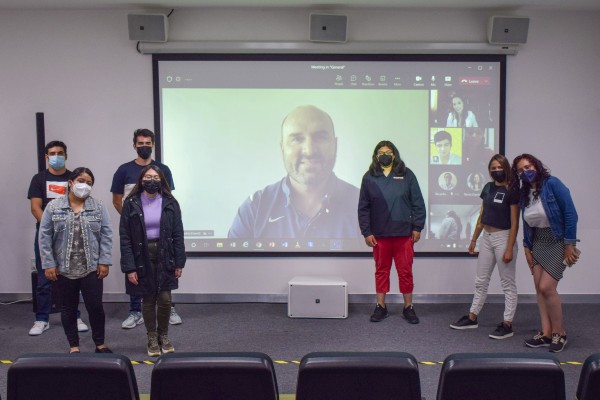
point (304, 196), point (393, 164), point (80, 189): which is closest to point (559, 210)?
point (393, 164)

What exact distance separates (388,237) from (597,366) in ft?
11.3

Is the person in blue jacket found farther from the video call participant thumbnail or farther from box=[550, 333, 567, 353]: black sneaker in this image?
box=[550, 333, 567, 353]: black sneaker

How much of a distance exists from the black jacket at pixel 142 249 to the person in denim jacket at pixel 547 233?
8.12 feet

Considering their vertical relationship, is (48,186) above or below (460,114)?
below

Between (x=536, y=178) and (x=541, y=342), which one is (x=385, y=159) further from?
(x=541, y=342)

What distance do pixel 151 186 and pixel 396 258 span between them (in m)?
2.20

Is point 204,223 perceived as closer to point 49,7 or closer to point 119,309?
point 119,309

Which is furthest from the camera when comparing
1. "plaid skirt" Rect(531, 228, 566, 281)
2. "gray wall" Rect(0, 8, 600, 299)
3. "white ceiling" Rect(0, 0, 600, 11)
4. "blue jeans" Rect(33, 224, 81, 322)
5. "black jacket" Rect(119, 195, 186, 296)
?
"gray wall" Rect(0, 8, 600, 299)

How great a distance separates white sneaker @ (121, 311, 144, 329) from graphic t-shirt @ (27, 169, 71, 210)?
1144mm

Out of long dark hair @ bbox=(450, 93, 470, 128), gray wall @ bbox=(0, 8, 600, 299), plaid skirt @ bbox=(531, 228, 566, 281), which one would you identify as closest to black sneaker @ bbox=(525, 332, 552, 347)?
plaid skirt @ bbox=(531, 228, 566, 281)

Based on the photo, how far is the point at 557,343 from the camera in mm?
4273

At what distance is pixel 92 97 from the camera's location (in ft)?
18.7

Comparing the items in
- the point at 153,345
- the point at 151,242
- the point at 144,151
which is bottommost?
the point at 153,345

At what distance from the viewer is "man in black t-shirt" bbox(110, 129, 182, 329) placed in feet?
15.4
